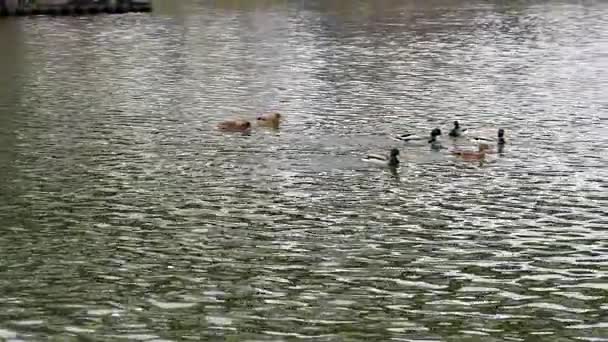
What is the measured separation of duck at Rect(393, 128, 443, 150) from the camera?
30.2m

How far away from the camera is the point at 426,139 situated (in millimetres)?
31156

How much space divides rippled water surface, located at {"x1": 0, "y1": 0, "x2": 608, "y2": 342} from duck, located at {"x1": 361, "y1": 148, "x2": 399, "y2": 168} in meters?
0.28

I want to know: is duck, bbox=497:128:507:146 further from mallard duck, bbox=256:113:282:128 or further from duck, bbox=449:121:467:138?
mallard duck, bbox=256:113:282:128

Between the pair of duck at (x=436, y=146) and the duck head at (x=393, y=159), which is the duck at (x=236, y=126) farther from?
the duck head at (x=393, y=159)

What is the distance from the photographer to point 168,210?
2381cm

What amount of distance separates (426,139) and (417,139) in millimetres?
341

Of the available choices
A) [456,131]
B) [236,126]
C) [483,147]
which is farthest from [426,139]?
[236,126]

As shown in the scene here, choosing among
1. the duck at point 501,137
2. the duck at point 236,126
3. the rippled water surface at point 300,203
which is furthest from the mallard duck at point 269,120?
the duck at point 501,137

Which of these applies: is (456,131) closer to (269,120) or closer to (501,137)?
(501,137)

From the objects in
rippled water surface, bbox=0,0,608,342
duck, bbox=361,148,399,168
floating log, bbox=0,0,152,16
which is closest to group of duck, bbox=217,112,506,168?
duck, bbox=361,148,399,168

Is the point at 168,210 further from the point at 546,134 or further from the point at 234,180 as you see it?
the point at 546,134

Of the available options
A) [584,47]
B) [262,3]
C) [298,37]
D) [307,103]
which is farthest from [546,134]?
[262,3]

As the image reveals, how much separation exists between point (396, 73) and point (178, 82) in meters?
8.33

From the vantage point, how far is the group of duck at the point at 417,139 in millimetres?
28406
